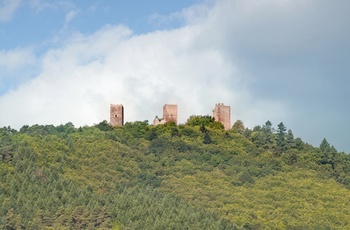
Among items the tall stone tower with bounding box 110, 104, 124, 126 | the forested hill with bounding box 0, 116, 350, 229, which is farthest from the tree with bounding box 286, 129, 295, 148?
the tall stone tower with bounding box 110, 104, 124, 126

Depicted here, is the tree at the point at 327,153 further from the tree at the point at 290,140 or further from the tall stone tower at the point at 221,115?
the tall stone tower at the point at 221,115

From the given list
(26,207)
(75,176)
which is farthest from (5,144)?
(26,207)

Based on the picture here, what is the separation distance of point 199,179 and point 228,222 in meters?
13.2

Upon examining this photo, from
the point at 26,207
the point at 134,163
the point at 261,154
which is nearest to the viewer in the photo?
the point at 26,207

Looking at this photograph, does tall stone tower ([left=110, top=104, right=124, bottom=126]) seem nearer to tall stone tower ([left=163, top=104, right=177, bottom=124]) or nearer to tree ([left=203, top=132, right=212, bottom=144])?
tall stone tower ([left=163, top=104, right=177, bottom=124])

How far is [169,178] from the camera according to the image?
357ft

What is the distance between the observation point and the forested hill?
93625 mm

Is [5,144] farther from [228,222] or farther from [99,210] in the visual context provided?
[228,222]

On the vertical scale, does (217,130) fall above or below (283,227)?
above

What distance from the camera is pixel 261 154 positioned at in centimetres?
11950

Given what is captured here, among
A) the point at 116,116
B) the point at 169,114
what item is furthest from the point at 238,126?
the point at 116,116

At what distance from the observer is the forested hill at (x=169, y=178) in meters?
93.6

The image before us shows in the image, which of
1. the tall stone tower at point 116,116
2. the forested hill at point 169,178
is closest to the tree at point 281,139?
the forested hill at point 169,178

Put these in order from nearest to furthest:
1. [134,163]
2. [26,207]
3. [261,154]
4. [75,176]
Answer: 1. [26,207]
2. [75,176]
3. [134,163]
4. [261,154]
